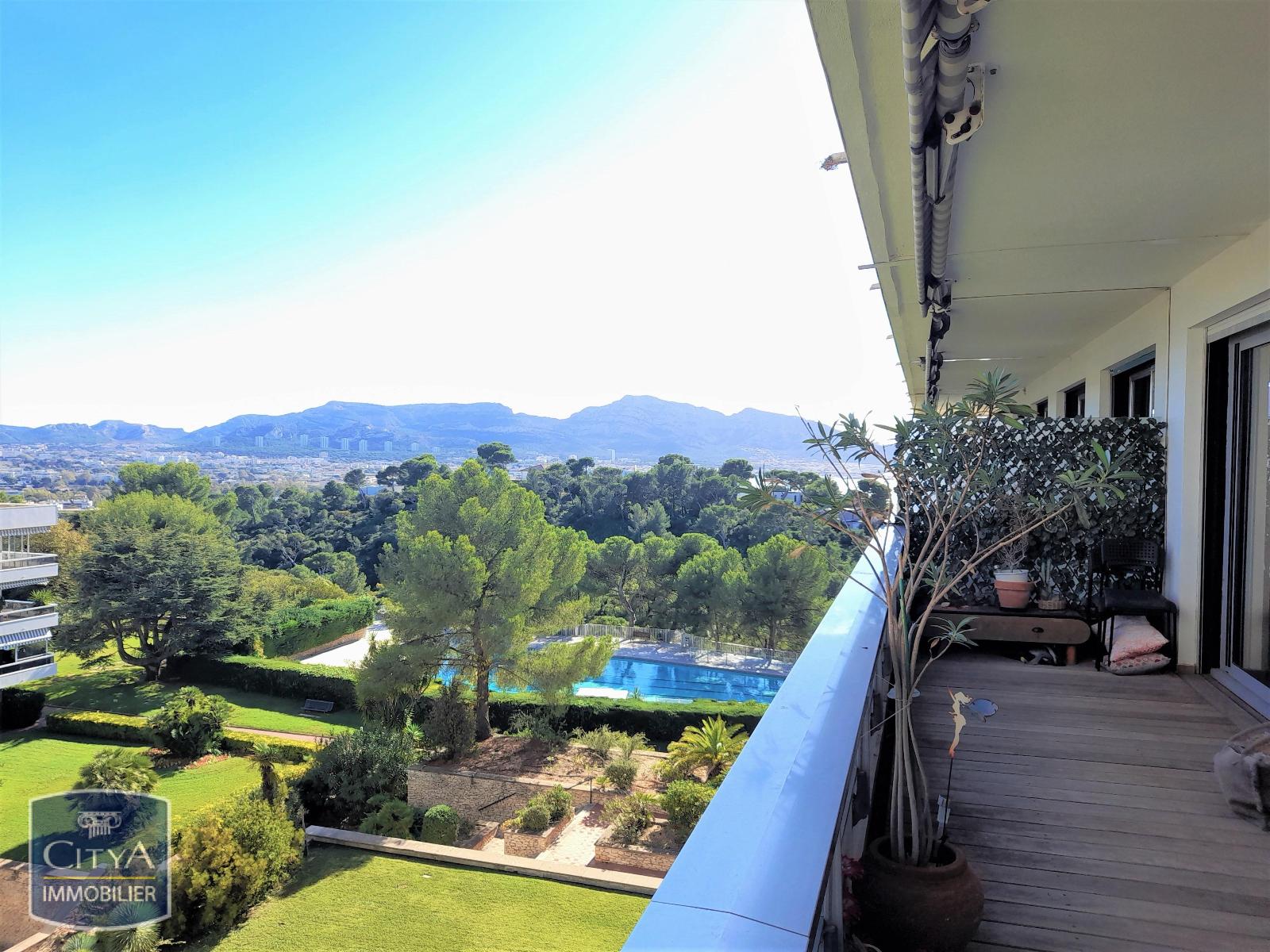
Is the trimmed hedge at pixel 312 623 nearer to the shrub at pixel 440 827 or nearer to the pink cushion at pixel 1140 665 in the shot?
the shrub at pixel 440 827

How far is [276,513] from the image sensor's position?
124 ft

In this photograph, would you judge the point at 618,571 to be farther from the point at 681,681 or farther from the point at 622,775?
the point at 622,775

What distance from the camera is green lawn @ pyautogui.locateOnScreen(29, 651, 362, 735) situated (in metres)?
15.8

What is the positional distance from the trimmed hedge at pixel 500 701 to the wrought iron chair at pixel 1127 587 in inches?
338

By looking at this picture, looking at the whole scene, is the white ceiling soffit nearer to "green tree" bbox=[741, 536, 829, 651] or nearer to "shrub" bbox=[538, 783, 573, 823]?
"shrub" bbox=[538, 783, 573, 823]

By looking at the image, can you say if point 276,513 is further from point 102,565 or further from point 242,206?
point 242,206

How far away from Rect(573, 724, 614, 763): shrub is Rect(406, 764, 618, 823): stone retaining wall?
1.04 m

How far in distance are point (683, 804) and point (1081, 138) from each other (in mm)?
8721

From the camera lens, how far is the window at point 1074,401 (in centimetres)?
648

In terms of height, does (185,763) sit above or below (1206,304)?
below

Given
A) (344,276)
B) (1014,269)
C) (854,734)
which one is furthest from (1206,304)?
(344,276)

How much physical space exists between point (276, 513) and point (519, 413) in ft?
280

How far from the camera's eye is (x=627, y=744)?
12.5m

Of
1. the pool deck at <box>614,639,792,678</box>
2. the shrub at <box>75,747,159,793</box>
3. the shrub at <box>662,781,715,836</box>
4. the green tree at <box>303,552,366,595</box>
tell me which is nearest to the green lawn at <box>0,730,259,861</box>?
the shrub at <box>75,747,159,793</box>
